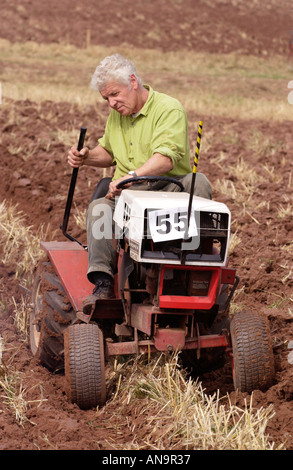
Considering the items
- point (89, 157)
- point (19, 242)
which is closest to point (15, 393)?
point (89, 157)

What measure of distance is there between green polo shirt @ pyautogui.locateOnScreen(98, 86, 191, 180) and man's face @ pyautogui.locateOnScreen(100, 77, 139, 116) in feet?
0.26

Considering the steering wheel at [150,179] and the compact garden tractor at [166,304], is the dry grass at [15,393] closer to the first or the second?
the compact garden tractor at [166,304]

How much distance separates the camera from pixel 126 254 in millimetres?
4672

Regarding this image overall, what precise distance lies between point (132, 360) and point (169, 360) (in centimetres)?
46

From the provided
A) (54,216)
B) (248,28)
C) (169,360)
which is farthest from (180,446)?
(248,28)

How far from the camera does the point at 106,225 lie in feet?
16.1

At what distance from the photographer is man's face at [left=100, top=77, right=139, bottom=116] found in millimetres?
5070

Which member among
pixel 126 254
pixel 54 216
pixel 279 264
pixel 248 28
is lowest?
pixel 248 28

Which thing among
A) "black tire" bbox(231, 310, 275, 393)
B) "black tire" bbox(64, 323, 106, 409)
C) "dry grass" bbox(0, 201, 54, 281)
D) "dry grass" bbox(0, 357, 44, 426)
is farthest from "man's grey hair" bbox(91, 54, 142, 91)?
"dry grass" bbox(0, 201, 54, 281)

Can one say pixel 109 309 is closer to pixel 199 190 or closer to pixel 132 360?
pixel 132 360

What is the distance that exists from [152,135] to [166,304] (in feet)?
4.15

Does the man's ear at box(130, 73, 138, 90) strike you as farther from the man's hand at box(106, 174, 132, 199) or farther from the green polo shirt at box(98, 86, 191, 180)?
the man's hand at box(106, 174, 132, 199)

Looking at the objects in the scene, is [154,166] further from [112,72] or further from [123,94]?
[112,72]

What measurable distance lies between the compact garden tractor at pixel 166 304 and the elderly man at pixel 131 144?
14 centimetres
